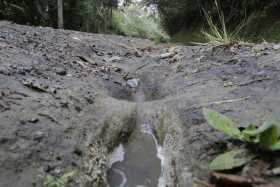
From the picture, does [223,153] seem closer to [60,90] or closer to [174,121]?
[174,121]

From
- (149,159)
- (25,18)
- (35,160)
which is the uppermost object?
(25,18)

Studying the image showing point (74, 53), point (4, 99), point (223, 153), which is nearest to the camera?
point (223, 153)

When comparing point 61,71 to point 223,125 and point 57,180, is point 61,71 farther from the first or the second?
point 223,125

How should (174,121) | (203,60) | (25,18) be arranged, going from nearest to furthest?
(174,121)
(203,60)
(25,18)

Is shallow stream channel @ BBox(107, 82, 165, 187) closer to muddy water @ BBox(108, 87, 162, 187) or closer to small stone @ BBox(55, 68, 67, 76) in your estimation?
muddy water @ BBox(108, 87, 162, 187)

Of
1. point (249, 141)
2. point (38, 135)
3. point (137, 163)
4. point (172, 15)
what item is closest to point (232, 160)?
point (249, 141)

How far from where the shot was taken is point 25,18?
9.60m

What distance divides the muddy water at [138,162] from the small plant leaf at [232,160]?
0.52 m

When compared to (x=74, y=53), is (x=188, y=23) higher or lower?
higher

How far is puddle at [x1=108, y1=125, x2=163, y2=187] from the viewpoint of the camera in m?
2.00

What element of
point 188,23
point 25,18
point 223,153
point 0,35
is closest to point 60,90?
point 223,153

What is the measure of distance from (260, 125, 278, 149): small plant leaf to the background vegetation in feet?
15.9

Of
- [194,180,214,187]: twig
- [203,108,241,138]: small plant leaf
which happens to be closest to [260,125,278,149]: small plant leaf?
[203,108,241,138]: small plant leaf

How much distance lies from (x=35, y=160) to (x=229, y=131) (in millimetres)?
1167
